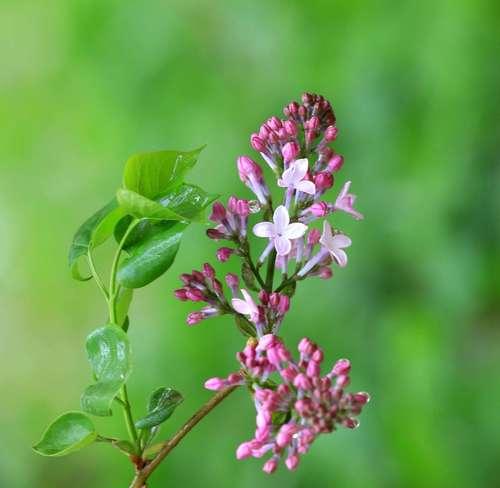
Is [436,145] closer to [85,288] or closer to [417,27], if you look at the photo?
[417,27]

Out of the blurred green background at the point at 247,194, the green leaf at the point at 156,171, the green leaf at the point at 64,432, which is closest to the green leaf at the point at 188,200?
the green leaf at the point at 156,171

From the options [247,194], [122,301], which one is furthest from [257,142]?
[247,194]

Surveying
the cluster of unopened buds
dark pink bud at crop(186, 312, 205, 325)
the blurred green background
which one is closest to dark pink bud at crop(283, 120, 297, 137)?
the cluster of unopened buds

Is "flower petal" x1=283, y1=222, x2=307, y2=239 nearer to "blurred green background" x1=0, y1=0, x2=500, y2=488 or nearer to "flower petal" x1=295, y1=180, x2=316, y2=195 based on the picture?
"flower petal" x1=295, y1=180, x2=316, y2=195

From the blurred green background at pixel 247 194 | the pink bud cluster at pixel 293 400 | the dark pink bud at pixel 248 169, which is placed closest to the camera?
the pink bud cluster at pixel 293 400

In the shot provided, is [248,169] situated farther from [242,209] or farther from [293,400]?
[293,400]

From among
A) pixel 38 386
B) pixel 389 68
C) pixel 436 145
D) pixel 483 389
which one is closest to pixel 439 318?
pixel 483 389

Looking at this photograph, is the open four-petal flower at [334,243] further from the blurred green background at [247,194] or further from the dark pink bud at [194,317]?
the blurred green background at [247,194]
